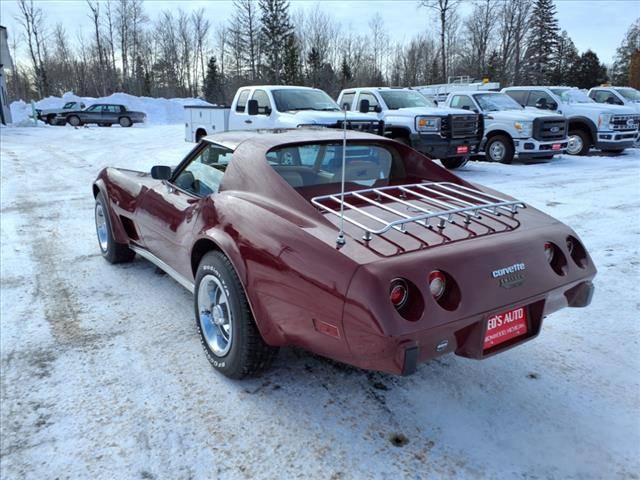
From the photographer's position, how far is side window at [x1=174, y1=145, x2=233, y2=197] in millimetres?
3385

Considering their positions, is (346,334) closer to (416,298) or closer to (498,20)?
(416,298)

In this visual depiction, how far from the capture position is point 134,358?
3154mm

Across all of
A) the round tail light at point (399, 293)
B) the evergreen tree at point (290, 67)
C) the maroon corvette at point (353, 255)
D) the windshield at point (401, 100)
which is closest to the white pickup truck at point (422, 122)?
the windshield at point (401, 100)

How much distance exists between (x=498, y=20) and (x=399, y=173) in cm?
5283

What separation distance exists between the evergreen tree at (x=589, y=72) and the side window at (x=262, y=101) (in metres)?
52.6

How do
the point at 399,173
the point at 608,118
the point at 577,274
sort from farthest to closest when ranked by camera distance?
1. the point at 608,118
2. the point at 399,173
3. the point at 577,274

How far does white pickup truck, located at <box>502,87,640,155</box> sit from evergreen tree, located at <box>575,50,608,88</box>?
1757 inches

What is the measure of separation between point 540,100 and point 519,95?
0.69 meters

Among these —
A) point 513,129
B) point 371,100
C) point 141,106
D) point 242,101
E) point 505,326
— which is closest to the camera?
point 505,326

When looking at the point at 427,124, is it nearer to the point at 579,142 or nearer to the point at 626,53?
the point at 579,142

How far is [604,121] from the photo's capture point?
1412 cm

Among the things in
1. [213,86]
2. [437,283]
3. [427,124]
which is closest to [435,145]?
[427,124]

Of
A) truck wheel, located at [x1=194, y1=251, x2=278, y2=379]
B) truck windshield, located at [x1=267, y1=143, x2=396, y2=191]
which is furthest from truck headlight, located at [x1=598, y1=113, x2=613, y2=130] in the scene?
truck wheel, located at [x1=194, y1=251, x2=278, y2=379]

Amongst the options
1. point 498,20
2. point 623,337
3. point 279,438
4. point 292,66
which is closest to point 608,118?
point 623,337
